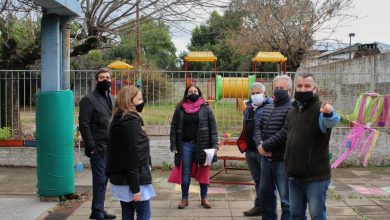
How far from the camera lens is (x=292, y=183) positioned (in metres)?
4.33

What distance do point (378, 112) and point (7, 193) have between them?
23.4 feet

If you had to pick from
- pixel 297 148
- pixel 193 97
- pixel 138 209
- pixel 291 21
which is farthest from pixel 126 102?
pixel 291 21

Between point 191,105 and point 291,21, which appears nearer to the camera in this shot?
point 191,105

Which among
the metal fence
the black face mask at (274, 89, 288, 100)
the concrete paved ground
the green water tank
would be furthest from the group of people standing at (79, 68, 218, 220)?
the metal fence

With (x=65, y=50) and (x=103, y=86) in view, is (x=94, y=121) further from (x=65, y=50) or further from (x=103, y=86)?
(x=65, y=50)

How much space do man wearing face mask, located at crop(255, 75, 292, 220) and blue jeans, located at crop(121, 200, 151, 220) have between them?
1.50 meters

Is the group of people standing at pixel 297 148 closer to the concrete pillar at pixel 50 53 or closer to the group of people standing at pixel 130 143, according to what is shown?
the group of people standing at pixel 130 143

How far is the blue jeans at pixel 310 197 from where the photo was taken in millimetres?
4102

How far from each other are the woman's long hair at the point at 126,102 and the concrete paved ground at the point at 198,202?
89.6 inches

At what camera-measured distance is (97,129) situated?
566 centimetres

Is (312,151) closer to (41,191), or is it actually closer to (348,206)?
(348,206)

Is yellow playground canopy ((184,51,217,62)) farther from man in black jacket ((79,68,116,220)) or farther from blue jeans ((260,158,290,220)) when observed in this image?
blue jeans ((260,158,290,220))

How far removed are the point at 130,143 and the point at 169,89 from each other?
5829 mm

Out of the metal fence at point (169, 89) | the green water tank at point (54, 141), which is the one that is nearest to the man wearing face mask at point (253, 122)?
the green water tank at point (54, 141)
